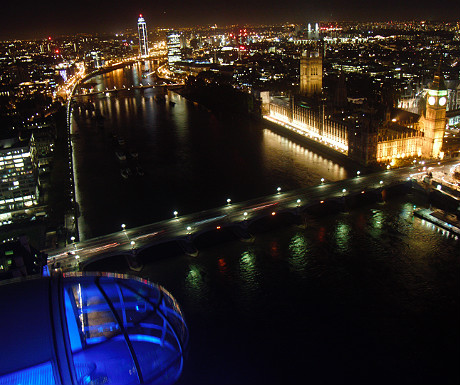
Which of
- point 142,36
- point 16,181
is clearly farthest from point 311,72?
point 142,36

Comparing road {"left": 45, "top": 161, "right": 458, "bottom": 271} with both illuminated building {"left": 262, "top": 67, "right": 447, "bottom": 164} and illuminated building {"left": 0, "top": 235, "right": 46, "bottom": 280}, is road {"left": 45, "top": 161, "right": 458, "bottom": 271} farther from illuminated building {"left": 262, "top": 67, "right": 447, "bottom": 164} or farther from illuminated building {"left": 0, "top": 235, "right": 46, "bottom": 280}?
illuminated building {"left": 262, "top": 67, "right": 447, "bottom": 164}

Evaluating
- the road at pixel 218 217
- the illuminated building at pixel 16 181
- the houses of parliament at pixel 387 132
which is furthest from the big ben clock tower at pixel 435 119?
the illuminated building at pixel 16 181

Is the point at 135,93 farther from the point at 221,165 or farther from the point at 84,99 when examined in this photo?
the point at 221,165

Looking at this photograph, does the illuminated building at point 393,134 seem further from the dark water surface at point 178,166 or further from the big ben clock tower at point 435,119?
the dark water surface at point 178,166

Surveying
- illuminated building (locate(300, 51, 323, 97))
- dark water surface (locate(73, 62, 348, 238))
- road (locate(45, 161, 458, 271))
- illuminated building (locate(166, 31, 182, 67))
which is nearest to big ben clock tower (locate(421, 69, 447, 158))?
Result: road (locate(45, 161, 458, 271))

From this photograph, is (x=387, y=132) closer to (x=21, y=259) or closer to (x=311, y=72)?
(x=311, y=72)

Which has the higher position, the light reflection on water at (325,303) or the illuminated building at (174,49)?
the illuminated building at (174,49)

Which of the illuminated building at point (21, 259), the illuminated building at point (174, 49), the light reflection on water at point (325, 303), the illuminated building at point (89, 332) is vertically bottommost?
the light reflection on water at point (325, 303)
